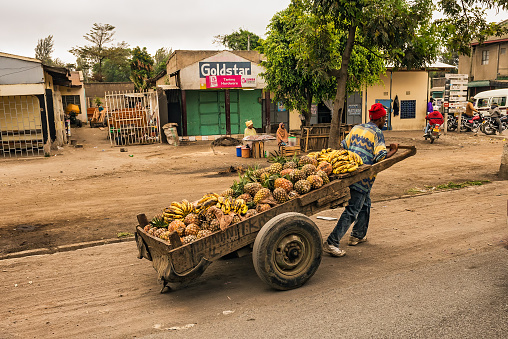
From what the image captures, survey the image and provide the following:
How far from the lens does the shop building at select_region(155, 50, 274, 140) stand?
74.9ft

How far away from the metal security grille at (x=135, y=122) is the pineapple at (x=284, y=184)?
678 inches

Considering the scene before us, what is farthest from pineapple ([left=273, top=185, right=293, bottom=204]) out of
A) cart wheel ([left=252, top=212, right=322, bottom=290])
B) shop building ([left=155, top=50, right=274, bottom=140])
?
shop building ([left=155, top=50, right=274, bottom=140])

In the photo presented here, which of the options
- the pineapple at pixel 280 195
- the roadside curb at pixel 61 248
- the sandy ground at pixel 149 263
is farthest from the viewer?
the roadside curb at pixel 61 248

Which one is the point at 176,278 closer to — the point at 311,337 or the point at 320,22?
the point at 311,337

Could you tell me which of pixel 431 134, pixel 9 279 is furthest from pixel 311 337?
pixel 431 134

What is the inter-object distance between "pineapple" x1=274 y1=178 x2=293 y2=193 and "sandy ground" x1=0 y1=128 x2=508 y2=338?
1103 mm

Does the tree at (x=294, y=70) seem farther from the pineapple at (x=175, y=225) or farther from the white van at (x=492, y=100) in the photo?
the pineapple at (x=175, y=225)

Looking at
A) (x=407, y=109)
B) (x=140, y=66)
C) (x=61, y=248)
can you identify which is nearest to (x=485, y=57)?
(x=407, y=109)

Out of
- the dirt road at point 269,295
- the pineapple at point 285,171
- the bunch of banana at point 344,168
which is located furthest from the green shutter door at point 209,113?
the bunch of banana at point 344,168

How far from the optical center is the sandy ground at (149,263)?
13.3 ft

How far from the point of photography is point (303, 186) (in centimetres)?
473

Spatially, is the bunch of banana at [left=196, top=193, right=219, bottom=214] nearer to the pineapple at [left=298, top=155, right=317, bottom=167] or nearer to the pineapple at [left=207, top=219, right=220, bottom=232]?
the pineapple at [left=207, top=219, right=220, bottom=232]

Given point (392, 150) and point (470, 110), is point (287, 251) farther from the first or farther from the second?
point (470, 110)

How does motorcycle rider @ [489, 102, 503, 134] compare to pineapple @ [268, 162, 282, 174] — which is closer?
pineapple @ [268, 162, 282, 174]
